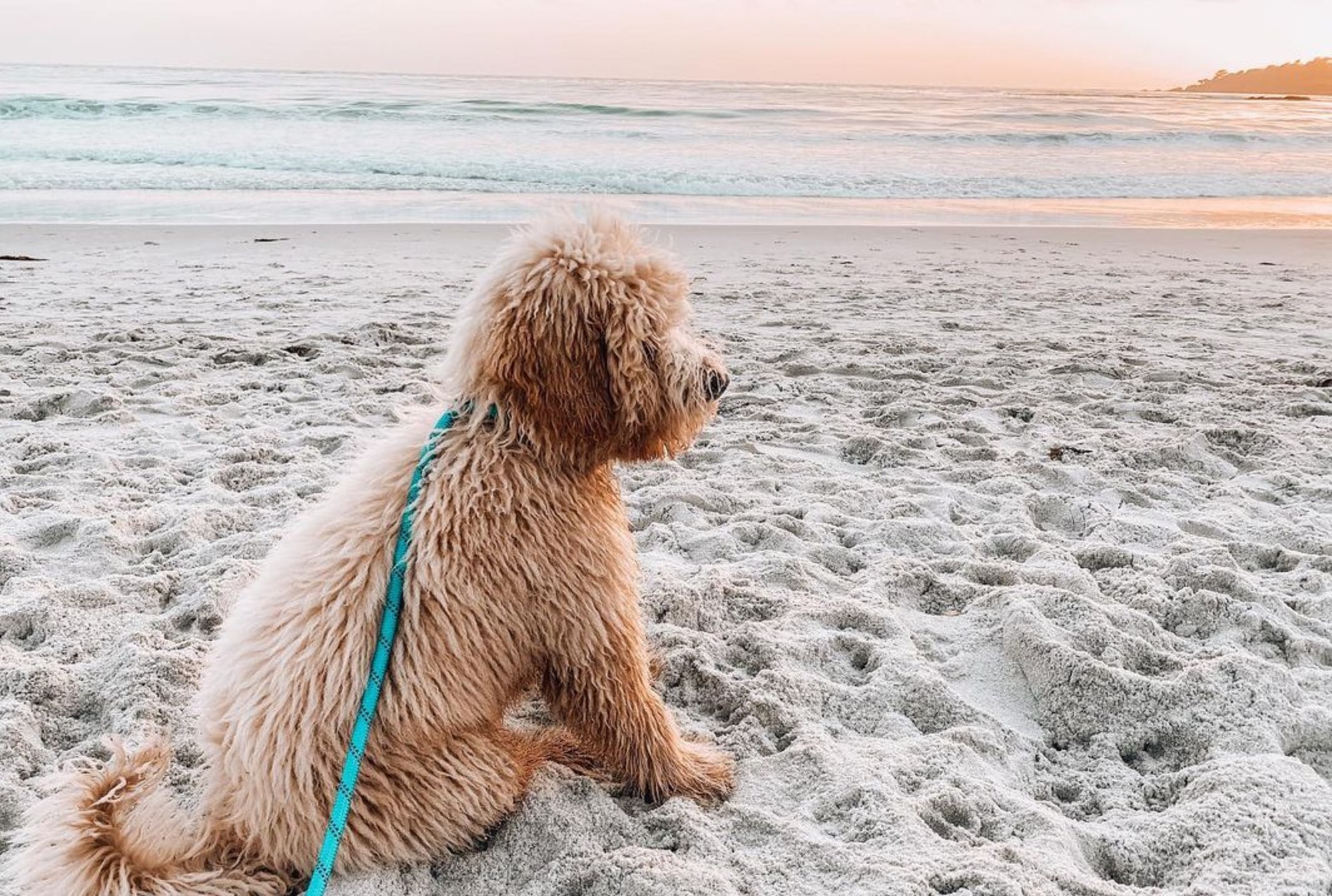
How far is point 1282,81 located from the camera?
77438 millimetres

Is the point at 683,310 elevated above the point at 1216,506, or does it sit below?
above

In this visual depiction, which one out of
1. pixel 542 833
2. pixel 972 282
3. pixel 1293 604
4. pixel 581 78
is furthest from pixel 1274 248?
pixel 581 78

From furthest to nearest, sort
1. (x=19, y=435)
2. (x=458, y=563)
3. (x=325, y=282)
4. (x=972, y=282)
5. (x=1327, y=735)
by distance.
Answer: (x=972, y=282) < (x=325, y=282) < (x=19, y=435) < (x=1327, y=735) < (x=458, y=563)

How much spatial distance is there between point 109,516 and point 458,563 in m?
2.69

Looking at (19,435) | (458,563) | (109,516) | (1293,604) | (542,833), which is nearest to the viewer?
(458,563)

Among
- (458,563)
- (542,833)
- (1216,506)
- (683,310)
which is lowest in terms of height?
(542,833)

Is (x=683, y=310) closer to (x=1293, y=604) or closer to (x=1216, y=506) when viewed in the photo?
(x=1293, y=604)

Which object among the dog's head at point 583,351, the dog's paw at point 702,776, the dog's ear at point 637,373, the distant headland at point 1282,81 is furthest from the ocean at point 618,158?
the distant headland at point 1282,81

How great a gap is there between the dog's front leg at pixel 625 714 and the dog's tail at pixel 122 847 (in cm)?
82

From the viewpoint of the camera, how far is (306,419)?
5.54m

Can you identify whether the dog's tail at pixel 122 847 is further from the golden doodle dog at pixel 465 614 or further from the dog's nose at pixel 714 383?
the dog's nose at pixel 714 383

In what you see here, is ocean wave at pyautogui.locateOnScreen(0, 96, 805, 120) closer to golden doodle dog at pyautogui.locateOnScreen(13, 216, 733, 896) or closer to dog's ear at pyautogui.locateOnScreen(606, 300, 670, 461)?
golden doodle dog at pyautogui.locateOnScreen(13, 216, 733, 896)

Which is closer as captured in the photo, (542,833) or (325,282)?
(542,833)

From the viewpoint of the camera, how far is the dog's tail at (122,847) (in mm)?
1970
